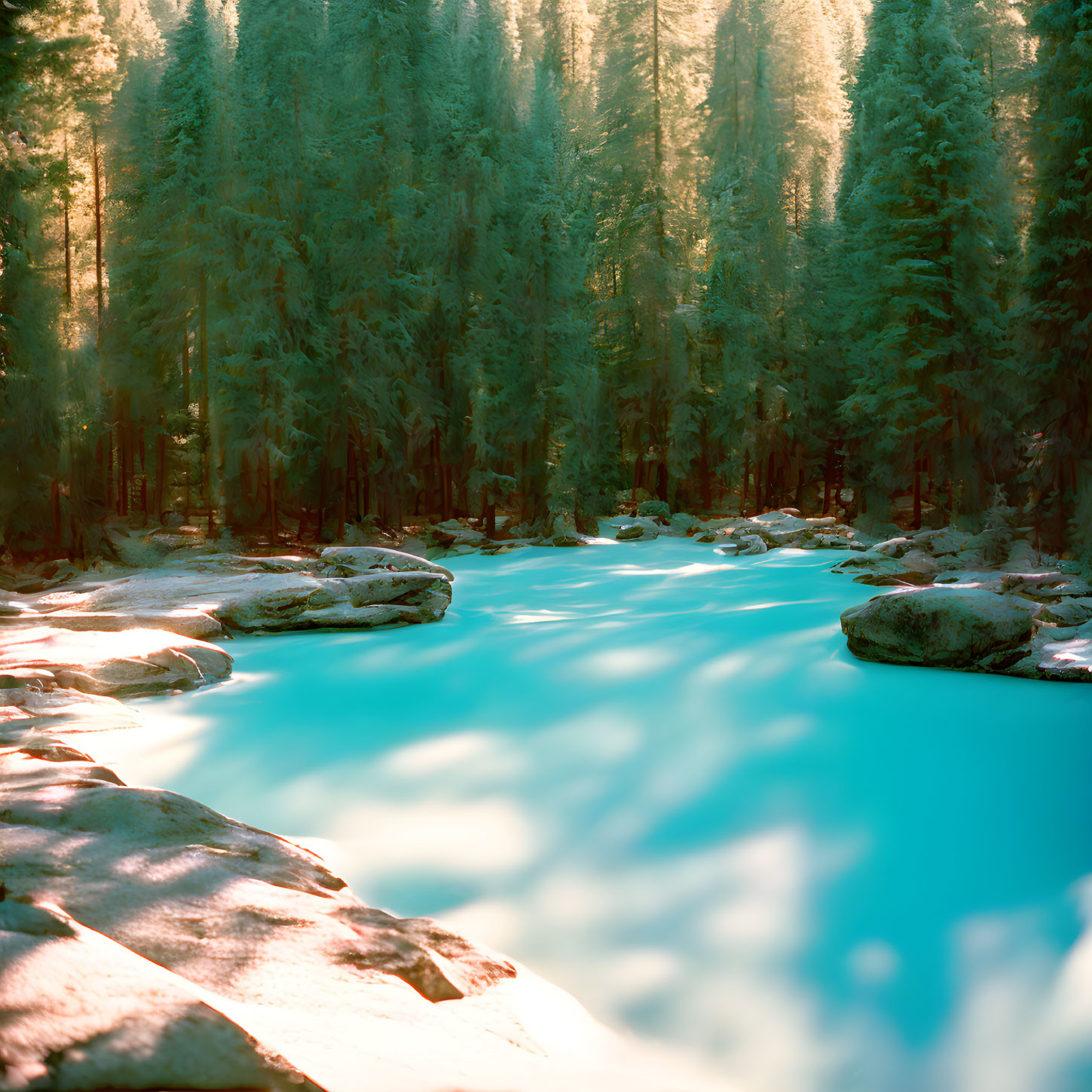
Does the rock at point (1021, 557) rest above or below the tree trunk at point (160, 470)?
below

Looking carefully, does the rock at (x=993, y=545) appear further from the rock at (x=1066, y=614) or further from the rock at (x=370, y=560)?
the rock at (x=370, y=560)

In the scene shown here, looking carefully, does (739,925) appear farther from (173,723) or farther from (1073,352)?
(1073,352)

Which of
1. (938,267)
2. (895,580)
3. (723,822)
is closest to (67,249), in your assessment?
(895,580)

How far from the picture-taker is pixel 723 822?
587 cm

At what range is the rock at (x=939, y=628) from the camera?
9.11 metres

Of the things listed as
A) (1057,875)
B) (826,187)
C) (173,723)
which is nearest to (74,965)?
(1057,875)

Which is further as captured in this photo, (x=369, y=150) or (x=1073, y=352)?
(x=369, y=150)

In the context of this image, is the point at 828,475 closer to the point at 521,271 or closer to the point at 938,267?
the point at 938,267

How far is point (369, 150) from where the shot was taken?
904 inches

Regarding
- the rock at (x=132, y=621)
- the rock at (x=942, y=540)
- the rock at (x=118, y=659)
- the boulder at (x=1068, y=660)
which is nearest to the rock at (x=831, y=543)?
the rock at (x=942, y=540)

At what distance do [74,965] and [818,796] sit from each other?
16.0ft

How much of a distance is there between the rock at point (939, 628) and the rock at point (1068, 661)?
282 mm

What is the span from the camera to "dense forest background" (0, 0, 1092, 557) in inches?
566

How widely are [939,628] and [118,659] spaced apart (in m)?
7.74
